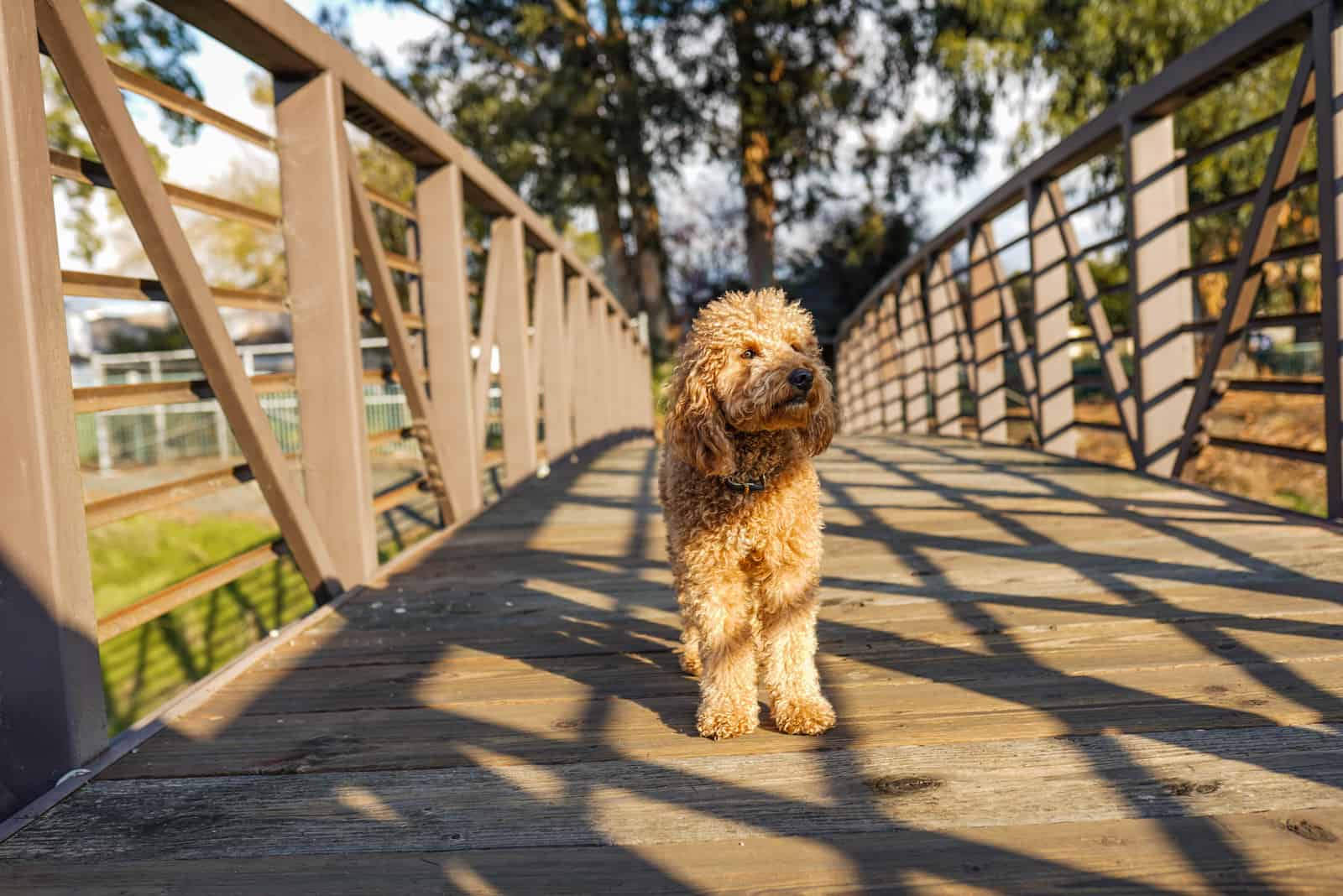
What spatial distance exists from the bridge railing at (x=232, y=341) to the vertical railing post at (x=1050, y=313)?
275cm

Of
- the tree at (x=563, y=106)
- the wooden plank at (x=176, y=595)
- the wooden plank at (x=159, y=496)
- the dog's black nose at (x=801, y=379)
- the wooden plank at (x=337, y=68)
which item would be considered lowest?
the wooden plank at (x=176, y=595)

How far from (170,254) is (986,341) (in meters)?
5.78

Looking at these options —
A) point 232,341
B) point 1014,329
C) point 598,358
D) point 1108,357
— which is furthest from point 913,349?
point 232,341

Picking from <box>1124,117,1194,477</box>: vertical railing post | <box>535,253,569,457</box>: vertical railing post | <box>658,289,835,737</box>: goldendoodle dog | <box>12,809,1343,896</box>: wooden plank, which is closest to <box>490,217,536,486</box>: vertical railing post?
<box>535,253,569,457</box>: vertical railing post

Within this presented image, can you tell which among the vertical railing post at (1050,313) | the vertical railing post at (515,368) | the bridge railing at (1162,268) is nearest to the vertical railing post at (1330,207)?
the bridge railing at (1162,268)

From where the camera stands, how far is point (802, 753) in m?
1.77

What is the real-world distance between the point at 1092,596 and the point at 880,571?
66 cm

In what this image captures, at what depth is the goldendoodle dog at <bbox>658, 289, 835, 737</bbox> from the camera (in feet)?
6.59

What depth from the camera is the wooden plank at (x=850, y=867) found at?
128 centimetres

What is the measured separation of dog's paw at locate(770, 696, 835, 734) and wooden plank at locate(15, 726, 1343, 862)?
11cm

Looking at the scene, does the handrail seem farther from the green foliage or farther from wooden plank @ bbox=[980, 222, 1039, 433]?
the green foliage

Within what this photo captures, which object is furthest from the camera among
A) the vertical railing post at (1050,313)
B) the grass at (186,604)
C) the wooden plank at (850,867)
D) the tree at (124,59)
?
the tree at (124,59)

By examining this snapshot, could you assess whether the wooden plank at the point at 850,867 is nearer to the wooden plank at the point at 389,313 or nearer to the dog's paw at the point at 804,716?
the dog's paw at the point at 804,716

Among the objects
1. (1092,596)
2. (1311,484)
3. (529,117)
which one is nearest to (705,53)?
(529,117)
